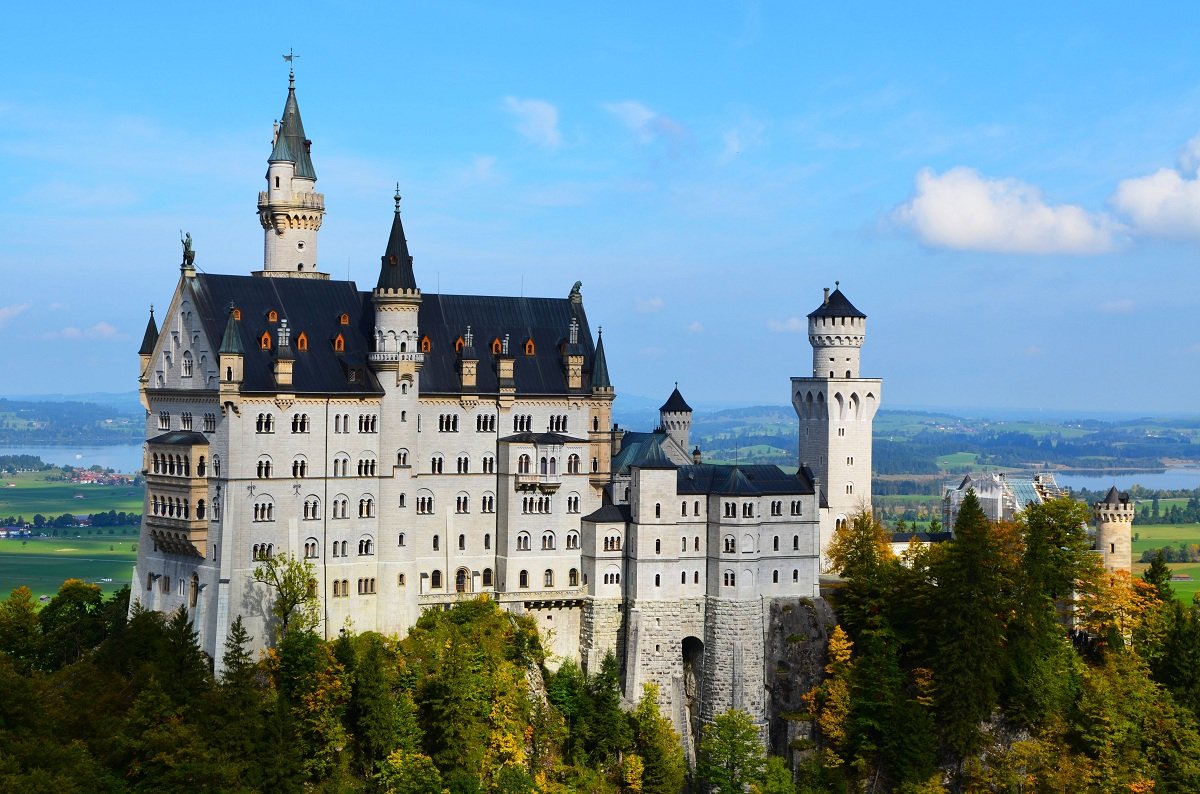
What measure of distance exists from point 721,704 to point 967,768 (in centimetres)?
1455

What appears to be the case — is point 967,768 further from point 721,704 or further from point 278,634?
point 278,634

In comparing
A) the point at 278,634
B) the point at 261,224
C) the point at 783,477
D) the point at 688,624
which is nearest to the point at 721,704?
the point at 688,624

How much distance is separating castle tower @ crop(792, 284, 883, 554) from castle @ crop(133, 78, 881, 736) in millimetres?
4436

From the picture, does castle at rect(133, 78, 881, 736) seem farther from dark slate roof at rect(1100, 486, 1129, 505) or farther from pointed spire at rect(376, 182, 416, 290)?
dark slate roof at rect(1100, 486, 1129, 505)

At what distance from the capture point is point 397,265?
314ft

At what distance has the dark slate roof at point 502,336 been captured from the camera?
9856 centimetres

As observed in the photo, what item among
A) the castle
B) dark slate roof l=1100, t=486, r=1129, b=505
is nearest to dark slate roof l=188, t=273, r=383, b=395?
the castle

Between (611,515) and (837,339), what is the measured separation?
22.2 meters

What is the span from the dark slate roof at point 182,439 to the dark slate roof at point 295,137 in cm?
1904

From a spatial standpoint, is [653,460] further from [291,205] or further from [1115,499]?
[1115,499]

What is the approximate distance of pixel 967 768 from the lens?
97.4m

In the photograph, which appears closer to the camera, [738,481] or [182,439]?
[182,439]

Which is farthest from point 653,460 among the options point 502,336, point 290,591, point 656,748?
point 290,591

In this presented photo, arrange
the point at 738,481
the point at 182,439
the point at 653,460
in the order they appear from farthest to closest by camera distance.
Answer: the point at 738,481 < the point at 653,460 < the point at 182,439
